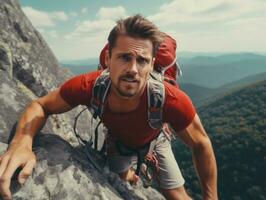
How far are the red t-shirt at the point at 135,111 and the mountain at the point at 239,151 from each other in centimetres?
8762

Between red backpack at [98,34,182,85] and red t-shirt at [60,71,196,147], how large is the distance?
129 centimetres

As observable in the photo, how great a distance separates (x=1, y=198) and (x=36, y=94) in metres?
5.89

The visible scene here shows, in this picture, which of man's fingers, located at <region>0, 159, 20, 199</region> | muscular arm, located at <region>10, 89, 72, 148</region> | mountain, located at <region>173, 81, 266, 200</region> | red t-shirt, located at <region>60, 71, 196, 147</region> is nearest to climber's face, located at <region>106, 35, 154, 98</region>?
red t-shirt, located at <region>60, 71, 196, 147</region>

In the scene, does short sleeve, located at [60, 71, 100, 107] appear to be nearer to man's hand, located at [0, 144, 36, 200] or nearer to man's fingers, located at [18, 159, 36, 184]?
man's hand, located at [0, 144, 36, 200]

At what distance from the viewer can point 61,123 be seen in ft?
26.7

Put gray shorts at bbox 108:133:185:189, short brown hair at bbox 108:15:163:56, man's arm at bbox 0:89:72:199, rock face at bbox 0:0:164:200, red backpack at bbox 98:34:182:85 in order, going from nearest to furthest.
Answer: man's arm at bbox 0:89:72:199 < rock face at bbox 0:0:164:200 < short brown hair at bbox 108:15:163:56 < gray shorts at bbox 108:133:185:189 < red backpack at bbox 98:34:182:85

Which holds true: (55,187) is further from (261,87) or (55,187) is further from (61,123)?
(261,87)

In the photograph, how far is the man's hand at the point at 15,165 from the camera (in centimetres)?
383

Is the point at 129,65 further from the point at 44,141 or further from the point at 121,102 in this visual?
the point at 44,141

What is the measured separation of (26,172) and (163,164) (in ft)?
10.9

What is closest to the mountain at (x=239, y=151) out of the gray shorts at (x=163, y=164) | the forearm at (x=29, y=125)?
the gray shorts at (x=163, y=164)

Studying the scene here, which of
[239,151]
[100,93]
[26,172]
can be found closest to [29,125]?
[26,172]

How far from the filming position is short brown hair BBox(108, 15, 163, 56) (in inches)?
188

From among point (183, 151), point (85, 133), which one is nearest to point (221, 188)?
point (183, 151)
